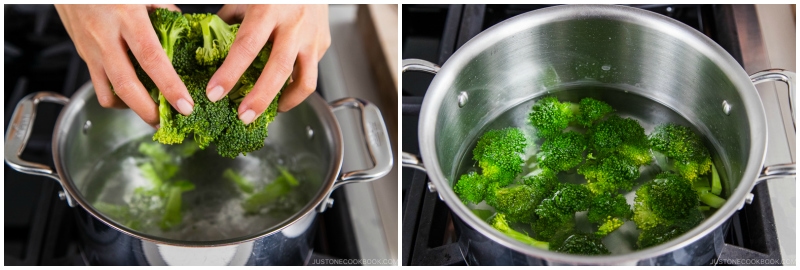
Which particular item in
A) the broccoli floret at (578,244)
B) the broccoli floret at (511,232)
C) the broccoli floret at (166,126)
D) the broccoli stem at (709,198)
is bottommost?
the broccoli floret at (511,232)

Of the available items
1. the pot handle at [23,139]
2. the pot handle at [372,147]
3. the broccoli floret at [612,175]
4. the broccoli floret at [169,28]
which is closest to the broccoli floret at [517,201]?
the broccoli floret at [612,175]

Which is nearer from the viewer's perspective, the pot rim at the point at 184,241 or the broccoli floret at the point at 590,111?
the pot rim at the point at 184,241

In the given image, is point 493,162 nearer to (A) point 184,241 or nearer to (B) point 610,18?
(B) point 610,18

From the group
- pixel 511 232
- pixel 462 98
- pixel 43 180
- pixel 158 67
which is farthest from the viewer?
pixel 43 180

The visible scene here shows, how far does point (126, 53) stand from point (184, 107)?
165 millimetres

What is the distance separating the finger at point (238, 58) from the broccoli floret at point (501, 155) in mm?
530

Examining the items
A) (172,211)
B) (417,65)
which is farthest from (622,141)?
(172,211)

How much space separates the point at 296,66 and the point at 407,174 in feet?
1.25

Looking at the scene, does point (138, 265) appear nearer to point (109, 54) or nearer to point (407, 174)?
point (109, 54)

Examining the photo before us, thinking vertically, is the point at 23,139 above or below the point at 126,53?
below

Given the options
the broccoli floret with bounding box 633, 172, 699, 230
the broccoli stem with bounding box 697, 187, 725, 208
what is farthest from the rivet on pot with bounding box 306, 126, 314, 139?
the broccoli stem with bounding box 697, 187, 725, 208

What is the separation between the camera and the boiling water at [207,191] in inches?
60.2

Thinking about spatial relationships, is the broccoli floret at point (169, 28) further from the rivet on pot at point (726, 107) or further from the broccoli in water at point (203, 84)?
the rivet on pot at point (726, 107)

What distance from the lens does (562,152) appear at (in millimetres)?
1408
